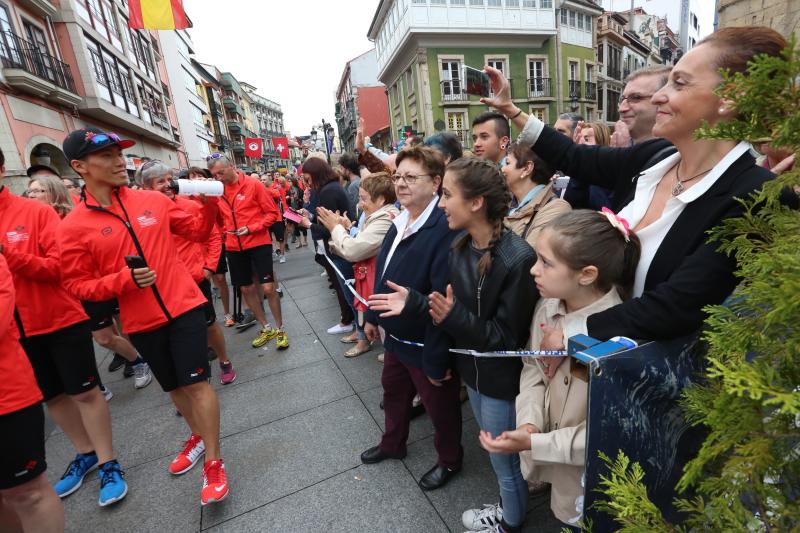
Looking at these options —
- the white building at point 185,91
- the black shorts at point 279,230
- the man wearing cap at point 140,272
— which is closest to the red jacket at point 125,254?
the man wearing cap at point 140,272

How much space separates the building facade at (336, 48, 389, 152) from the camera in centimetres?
3975

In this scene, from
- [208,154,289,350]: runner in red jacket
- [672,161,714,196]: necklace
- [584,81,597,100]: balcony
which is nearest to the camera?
[672,161,714,196]: necklace

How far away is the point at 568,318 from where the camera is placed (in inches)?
57.2

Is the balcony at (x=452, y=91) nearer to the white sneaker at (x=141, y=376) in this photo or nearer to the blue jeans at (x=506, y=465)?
the white sneaker at (x=141, y=376)

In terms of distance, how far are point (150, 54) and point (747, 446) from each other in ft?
102

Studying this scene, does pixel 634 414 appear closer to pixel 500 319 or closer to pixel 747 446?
pixel 747 446

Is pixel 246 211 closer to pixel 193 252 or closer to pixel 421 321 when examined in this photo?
pixel 193 252

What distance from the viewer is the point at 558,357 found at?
151 cm

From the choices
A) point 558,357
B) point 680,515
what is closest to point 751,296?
point 558,357

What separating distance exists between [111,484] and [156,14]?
777cm

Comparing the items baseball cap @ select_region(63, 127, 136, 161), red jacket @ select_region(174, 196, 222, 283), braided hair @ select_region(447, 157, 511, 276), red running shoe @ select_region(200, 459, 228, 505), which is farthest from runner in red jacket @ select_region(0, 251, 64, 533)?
braided hair @ select_region(447, 157, 511, 276)

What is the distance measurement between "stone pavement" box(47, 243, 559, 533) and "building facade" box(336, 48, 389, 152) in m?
30.6

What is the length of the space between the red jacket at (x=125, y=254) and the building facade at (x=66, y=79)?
9269 millimetres

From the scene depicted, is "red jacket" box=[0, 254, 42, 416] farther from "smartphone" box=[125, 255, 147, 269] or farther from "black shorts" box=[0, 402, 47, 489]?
"smartphone" box=[125, 255, 147, 269]
